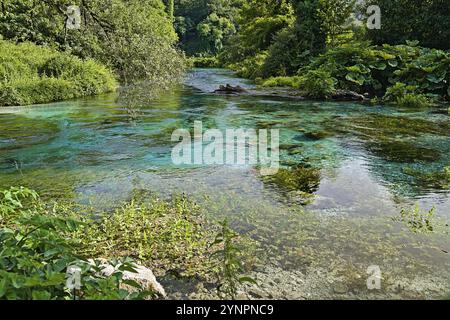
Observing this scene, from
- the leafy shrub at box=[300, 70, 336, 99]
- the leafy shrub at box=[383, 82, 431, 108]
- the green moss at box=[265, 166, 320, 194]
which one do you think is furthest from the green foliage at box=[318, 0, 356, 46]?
the green moss at box=[265, 166, 320, 194]

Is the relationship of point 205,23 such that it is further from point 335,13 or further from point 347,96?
point 347,96

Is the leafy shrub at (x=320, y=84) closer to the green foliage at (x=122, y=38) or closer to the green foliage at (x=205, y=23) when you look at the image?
the green foliage at (x=122, y=38)

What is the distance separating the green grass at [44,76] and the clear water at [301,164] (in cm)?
→ 277

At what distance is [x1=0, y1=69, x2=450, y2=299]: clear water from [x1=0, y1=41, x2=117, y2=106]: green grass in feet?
9.08

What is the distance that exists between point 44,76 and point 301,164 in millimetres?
14667

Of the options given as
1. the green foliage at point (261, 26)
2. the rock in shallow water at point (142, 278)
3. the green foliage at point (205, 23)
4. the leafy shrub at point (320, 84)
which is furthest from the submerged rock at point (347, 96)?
the green foliage at point (205, 23)

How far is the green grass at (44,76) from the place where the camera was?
16.7 metres

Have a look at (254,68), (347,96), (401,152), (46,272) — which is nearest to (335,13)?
(254,68)

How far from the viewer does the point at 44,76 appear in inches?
716

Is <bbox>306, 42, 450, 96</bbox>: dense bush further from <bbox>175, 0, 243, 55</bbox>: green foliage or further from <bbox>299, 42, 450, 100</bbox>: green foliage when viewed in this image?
<bbox>175, 0, 243, 55</bbox>: green foliage

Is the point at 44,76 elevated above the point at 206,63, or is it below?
below

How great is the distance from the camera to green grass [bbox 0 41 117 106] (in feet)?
54.6

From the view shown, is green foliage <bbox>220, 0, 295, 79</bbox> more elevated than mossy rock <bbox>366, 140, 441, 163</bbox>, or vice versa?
green foliage <bbox>220, 0, 295, 79</bbox>
